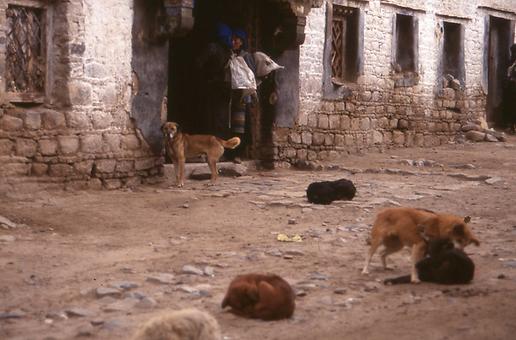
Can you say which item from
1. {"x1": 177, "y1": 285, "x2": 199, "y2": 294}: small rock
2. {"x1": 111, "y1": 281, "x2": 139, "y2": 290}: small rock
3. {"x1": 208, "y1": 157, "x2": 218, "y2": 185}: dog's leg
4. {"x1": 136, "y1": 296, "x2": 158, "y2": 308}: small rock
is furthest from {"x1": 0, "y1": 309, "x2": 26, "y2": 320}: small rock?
{"x1": 208, "y1": 157, "x2": 218, "y2": 185}: dog's leg

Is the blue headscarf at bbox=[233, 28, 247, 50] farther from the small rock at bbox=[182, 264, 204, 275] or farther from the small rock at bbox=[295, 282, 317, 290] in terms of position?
the small rock at bbox=[295, 282, 317, 290]

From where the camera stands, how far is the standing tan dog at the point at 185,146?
450 inches

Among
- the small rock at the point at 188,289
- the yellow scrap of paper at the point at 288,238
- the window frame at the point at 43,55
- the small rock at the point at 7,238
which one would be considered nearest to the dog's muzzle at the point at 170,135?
the window frame at the point at 43,55

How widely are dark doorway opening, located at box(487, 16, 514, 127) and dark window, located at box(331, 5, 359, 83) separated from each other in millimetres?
5935

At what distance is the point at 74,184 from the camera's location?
1047 cm

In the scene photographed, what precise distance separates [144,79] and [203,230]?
3.63m

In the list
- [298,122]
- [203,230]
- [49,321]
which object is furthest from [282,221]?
[298,122]

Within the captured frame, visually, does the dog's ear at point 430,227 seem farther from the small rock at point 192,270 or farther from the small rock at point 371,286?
the small rock at point 192,270

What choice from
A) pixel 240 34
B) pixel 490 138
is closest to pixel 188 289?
pixel 240 34

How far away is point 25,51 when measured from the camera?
1012 centimetres

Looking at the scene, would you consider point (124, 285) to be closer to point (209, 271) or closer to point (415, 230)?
point (209, 271)

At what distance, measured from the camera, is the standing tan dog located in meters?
11.4

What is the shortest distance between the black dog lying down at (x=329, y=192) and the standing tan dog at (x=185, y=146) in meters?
2.15

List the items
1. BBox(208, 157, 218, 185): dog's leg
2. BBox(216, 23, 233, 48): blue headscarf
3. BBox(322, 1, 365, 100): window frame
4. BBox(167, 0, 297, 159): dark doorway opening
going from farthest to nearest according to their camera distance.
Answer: BBox(322, 1, 365, 100): window frame → BBox(167, 0, 297, 159): dark doorway opening → BBox(216, 23, 233, 48): blue headscarf → BBox(208, 157, 218, 185): dog's leg
